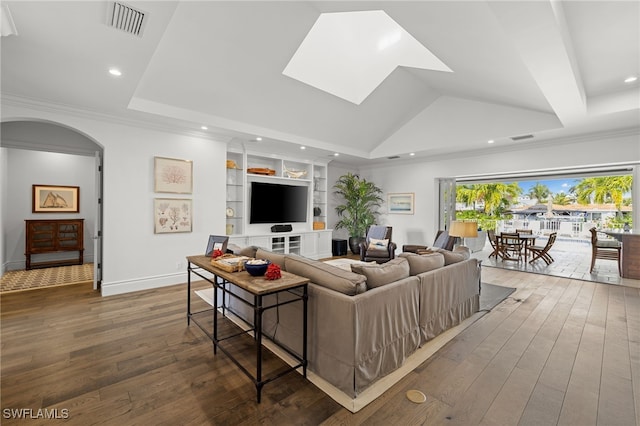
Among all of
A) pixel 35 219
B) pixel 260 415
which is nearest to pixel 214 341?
pixel 260 415

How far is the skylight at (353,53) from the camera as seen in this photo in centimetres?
402

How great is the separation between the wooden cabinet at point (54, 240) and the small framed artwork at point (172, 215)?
127 inches

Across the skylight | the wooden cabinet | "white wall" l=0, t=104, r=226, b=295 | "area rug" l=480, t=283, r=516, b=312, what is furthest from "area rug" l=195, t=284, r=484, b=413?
the wooden cabinet

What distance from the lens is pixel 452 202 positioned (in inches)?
279

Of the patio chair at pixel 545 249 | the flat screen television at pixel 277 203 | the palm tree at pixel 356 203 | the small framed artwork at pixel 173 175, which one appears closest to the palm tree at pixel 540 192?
the patio chair at pixel 545 249

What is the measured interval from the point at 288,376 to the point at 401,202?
6190 millimetres

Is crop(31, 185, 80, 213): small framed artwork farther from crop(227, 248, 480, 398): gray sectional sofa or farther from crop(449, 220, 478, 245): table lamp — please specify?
crop(449, 220, 478, 245): table lamp

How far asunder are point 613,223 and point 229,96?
9238 millimetres

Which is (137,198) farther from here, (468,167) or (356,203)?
(468,167)

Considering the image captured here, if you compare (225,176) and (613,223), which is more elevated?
(225,176)

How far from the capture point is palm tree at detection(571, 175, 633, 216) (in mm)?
6617

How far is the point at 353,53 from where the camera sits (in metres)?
4.58

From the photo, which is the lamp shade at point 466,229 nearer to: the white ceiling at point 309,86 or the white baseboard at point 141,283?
the white ceiling at point 309,86

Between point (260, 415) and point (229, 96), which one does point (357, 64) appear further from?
point (260, 415)
